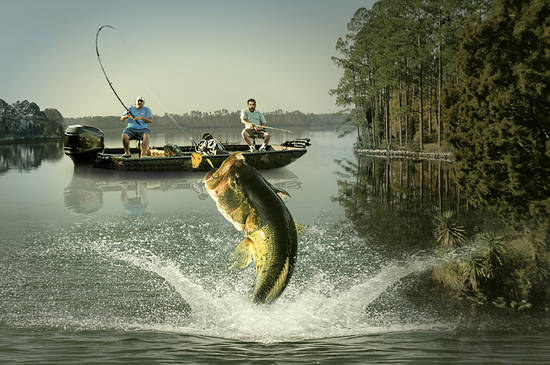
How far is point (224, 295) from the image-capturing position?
1106 centimetres

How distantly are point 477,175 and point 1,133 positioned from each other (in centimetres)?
13790

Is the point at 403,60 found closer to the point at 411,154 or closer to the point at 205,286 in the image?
the point at 411,154

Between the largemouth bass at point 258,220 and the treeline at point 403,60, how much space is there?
114ft

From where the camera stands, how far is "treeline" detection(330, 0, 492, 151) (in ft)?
137

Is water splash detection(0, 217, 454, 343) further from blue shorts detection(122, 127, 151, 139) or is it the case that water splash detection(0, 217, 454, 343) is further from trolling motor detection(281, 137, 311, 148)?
trolling motor detection(281, 137, 311, 148)

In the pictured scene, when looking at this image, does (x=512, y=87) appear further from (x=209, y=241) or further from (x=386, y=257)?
(x=209, y=241)

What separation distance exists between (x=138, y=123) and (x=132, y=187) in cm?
365

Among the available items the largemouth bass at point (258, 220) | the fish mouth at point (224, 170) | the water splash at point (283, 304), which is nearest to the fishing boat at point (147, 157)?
the water splash at point (283, 304)

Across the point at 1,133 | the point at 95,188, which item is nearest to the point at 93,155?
the point at 95,188

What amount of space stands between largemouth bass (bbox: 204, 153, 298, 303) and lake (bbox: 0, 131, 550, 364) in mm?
1781

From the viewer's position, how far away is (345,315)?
9.85 metres

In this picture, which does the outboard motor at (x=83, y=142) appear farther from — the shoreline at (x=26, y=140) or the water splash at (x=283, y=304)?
the shoreline at (x=26, y=140)

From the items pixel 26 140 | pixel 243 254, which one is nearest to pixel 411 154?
pixel 243 254

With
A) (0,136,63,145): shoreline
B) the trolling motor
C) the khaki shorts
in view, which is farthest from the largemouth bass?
(0,136,63,145): shoreline
